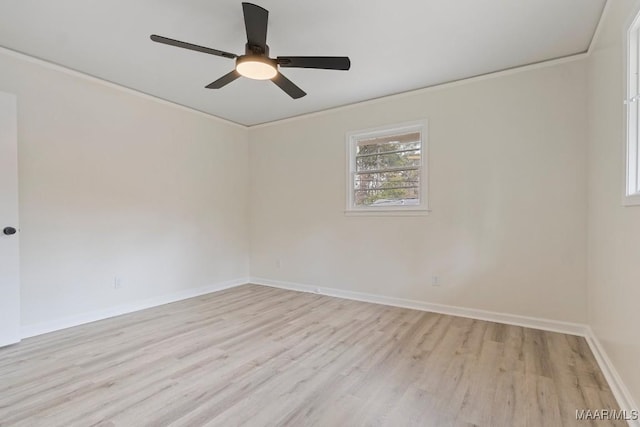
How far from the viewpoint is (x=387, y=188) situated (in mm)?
4082

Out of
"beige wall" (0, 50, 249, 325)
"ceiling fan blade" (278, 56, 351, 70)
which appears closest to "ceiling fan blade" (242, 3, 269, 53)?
"ceiling fan blade" (278, 56, 351, 70)

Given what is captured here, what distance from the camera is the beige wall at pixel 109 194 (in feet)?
9.77

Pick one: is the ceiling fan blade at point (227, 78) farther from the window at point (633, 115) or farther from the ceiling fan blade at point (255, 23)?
the window at point (633, 115)

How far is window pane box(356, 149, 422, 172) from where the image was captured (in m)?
3.87

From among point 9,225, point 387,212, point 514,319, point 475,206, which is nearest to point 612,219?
point 475,206

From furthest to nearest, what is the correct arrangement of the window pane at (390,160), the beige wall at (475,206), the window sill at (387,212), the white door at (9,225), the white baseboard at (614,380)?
1. the window pane at (390,160)
2. the window sill at (387,212)
3. the beige wall at (475,206)
4. the white door at (9,225)
5. the white baseboard at (614,380)

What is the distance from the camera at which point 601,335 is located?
2395 mm

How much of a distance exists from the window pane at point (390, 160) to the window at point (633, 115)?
Result: 2.06 meters

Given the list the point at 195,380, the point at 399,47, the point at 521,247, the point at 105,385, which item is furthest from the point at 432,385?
the point at 399,47

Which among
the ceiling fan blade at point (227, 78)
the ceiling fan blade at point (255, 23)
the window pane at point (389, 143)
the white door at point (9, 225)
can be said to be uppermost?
the ceiling fan blade at point (255, 23)

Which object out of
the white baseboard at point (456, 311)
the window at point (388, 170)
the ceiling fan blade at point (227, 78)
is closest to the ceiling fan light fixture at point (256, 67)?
the ceiling fan blade at point (227, 78)

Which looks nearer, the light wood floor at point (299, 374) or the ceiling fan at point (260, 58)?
the light wood floor at point (299, 374)

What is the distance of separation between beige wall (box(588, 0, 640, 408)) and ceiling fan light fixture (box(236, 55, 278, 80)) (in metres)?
2.18

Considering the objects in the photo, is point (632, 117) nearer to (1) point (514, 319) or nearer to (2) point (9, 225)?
(1) point (514, 319)
